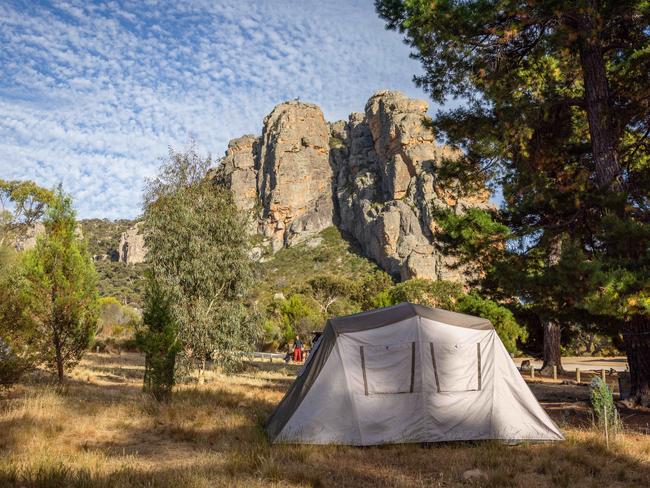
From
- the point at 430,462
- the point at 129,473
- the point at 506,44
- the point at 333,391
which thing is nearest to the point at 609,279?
the point at 430,462

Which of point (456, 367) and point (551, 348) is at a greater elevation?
point (456, 367)

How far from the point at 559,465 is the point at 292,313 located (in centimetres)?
4496

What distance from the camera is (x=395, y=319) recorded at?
322 inches

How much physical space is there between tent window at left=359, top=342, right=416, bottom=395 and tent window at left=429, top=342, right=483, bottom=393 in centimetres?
42

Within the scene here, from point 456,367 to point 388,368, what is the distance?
3.89ft

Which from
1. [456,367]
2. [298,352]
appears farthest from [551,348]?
[298,352]

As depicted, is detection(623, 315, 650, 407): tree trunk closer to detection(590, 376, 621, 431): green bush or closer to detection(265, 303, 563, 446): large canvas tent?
detection(590, 376, 621, 431): green bush

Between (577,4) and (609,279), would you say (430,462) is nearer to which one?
(609,279)

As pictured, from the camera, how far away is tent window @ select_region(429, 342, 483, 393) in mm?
8000

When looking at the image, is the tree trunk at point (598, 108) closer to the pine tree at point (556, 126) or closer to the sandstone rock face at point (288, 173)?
the pine tree at point (556, 126)

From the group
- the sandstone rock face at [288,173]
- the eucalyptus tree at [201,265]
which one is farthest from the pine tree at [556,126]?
the sandstone rock face at [288,173]

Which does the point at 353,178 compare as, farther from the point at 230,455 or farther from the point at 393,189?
the point at 230,455

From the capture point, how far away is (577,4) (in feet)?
30.3

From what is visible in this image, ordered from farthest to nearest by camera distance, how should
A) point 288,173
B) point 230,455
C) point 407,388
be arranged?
1. point 288,173
2. point 407,388
3. point 230,455
